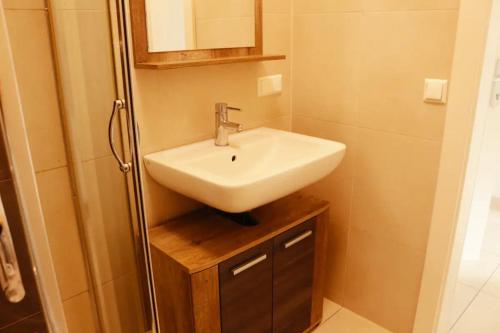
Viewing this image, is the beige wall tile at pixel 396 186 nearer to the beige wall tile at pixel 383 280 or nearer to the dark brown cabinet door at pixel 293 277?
the beige wall tile at pixel 383 280

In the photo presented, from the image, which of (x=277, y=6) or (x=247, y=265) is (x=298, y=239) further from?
(x=277, y=6)

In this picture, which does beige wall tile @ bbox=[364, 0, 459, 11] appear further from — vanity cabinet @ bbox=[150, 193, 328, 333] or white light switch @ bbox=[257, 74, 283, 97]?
vanity cabinet @ bbox=[150, 193, 328, 333]

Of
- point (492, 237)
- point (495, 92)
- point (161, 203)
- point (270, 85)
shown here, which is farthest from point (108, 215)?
point (492, 237)

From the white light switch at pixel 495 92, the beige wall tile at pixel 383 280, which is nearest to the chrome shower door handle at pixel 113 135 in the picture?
the beige wall tile at pixel 383 280

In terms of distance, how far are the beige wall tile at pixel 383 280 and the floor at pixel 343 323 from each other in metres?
0.03

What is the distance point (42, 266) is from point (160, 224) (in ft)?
2.60

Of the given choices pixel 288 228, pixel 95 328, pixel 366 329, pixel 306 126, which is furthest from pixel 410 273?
pixel 95 328

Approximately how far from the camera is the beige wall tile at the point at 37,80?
110 cm

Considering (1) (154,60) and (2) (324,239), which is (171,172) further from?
(2) (324,239)

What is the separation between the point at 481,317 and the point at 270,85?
153 centimetres

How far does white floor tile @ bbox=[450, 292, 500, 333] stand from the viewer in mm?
1991

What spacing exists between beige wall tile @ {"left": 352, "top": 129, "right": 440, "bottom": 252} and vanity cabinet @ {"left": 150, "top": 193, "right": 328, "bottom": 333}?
9.6 inches

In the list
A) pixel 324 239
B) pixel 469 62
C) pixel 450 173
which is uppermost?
pixel 469 62

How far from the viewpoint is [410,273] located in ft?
6.05
